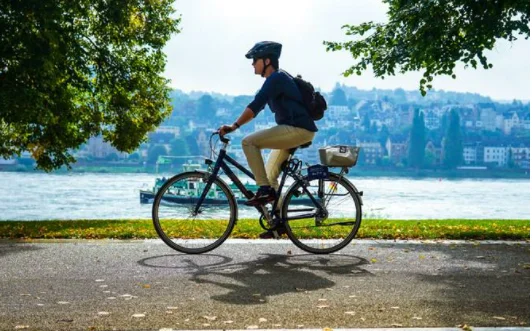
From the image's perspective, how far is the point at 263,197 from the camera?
23.1ft

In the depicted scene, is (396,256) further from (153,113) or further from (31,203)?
(31,203)

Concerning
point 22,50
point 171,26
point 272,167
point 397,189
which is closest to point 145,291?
point 272,167

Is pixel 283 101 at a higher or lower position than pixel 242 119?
higher

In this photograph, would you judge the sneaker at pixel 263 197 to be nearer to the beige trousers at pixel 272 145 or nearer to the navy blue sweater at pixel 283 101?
the beige trousers at pixel 272 145

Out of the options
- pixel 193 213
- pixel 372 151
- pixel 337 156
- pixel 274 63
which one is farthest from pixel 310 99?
pixel 372 151

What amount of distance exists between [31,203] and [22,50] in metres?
67.2

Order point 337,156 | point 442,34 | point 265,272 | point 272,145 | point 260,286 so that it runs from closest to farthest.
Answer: point 260,286 < point 265,272 < point 272,145 < point 337,156 < point 442,34

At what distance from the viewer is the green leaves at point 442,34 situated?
1353cm

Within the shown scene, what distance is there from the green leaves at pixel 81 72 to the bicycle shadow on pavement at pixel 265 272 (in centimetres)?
1077

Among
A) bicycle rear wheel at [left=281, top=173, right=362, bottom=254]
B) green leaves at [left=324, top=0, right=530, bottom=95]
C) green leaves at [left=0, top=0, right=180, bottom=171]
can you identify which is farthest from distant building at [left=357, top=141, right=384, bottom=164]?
bicycle rear wheel at [left=281, top=173, right=362, bottom=254]

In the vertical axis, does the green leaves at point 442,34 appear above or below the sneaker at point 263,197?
above

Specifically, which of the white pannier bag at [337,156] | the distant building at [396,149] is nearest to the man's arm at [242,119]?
the white pannier bag at [337,156]

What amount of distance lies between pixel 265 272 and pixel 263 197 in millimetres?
1046

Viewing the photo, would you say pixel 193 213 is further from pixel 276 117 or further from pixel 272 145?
pixel 276 117
